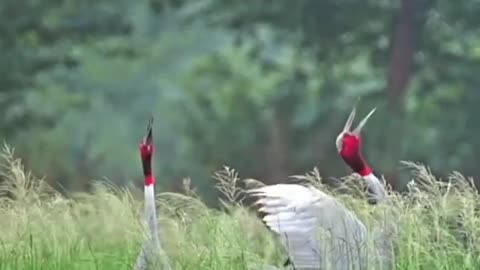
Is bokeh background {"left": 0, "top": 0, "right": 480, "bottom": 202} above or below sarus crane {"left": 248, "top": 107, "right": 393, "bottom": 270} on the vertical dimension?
above

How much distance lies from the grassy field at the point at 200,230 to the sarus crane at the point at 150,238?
53mm

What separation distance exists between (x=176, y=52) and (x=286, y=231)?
22.6 ft

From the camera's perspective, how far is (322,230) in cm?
300

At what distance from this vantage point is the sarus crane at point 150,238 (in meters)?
3.07

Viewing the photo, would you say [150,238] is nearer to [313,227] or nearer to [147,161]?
[147,161]

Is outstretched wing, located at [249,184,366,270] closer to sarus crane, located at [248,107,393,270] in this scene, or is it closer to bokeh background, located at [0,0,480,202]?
sarus crane, located at [248,107,393,270]

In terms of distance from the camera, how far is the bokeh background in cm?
897

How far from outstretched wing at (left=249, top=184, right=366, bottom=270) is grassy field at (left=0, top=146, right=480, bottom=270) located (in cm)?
7


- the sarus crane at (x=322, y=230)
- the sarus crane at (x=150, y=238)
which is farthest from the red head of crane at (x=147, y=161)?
the sarus crane at (x=322, y=230)

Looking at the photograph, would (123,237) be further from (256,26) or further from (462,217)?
(256,26)

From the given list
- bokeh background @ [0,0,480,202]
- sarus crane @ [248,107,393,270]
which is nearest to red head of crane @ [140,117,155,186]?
sarus crane @ [248,107,393,270]

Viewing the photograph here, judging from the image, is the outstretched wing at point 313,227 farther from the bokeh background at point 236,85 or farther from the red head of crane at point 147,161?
the bokeh background at point 236,85

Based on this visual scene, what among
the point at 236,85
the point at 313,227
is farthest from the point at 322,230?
the point at 236,85

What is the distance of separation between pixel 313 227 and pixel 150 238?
39 centimetres
